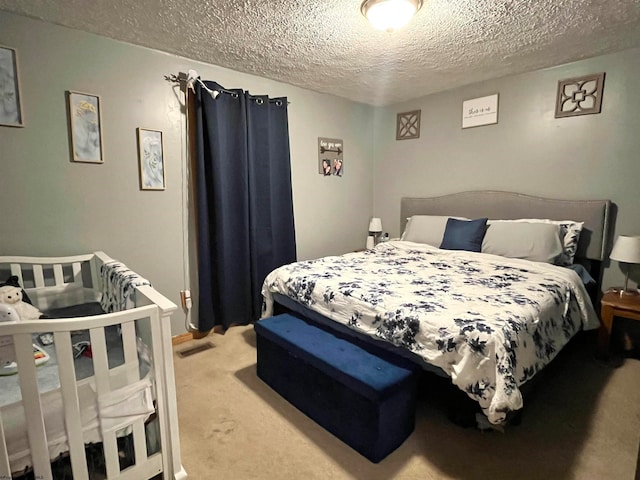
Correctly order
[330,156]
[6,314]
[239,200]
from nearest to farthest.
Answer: [6,314] → [239,200] → [330,156]

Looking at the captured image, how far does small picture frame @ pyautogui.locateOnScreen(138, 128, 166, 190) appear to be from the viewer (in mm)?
2459

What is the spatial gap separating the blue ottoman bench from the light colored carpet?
0.07 metres

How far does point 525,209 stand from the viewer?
9.75 feet

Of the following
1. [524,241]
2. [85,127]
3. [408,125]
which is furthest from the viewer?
[408,125]

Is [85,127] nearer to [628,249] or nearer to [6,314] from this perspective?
[6,314]

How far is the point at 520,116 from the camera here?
3002 mm

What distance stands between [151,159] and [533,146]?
3.20 metres

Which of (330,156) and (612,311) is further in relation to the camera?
(330,156)

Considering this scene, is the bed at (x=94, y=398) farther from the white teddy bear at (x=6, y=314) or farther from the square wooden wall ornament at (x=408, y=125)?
the square wooden wall ornament at (x=408, y=125)

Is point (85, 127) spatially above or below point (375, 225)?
above

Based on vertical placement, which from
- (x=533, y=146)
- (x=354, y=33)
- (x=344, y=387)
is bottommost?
(x=344, y=387)

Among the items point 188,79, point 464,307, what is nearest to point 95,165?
point 188,79

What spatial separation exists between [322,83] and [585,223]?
2.57 meters

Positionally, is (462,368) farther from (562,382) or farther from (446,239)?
(446,239)
